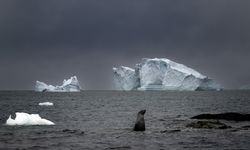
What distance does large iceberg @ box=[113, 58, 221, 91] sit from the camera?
15550 cm

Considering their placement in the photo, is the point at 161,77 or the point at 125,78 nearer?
the point at 161,77

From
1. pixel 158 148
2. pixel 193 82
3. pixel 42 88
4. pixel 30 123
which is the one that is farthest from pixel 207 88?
pixel 158 148

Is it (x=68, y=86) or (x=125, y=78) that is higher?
(x=125, y=78)

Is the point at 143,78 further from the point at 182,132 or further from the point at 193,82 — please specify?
the point at 182,132

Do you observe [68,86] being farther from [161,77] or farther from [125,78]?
[161,77]

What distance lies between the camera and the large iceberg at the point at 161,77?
6122 inches

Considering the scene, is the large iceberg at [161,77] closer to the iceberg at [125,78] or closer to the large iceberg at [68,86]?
the iceberg at [125,78]

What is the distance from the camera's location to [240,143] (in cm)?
2444

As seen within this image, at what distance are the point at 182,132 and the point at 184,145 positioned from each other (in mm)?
6059

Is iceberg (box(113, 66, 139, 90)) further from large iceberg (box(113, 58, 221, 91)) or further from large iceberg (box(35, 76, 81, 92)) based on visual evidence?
large iceberg (box(35, 76, 81, 92))

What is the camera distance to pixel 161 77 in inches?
6526

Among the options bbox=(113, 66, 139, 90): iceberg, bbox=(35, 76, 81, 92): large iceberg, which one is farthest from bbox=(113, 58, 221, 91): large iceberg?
bbox=(35, 76, 81, 92): large iceberg

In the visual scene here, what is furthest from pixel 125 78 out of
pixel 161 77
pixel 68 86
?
pixel 68 86

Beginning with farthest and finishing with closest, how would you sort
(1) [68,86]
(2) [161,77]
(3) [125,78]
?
(1) [68,86] → (3) [125,78] → (2) [161,77]
